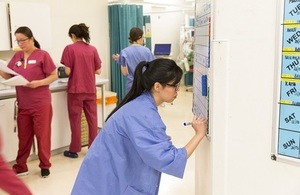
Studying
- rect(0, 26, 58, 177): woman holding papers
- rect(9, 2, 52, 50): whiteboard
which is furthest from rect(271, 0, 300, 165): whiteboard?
rect(9, 2, 52, 50): whiteboard

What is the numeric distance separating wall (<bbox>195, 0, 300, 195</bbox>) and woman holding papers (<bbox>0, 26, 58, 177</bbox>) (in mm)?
2267

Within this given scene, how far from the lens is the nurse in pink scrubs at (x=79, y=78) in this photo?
11.7ft

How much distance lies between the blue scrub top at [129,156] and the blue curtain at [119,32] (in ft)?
12.8

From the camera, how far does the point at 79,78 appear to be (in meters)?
3.60

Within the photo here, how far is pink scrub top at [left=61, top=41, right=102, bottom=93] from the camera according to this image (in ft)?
11.7

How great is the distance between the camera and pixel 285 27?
37.8 inches

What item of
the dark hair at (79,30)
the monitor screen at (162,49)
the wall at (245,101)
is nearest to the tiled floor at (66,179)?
the dark hair at (79,30)

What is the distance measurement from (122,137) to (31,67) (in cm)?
190

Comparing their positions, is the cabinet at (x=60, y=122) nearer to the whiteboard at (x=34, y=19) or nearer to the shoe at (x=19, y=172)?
the shoe at (x=19, y=172)

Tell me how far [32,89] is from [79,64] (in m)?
0.68

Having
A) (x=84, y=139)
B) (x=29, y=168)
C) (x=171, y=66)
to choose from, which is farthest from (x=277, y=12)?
(x=84, y=139)

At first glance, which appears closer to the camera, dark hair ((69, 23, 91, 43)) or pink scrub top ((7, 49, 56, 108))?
pink scrub top ((7, 49, 56, 108))

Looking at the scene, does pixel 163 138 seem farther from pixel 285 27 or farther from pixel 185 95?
pixel 185 95

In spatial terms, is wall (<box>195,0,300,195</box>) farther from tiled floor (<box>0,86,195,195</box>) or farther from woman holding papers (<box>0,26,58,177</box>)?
woman holding papers (<box>0,26,58,177</box>)
